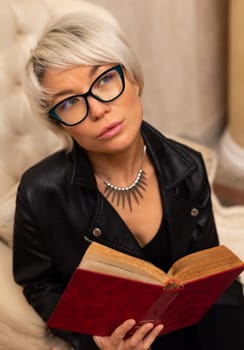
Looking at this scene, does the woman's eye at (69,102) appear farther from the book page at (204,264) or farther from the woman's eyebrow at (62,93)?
the book page at (204,264)

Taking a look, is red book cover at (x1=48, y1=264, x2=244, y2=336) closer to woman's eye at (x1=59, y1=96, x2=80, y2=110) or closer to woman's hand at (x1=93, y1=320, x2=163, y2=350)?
woman's hand at (x1=93, y1=320, x2=163, y2=350)

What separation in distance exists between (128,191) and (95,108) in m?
0.26

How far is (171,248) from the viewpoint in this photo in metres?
1.14

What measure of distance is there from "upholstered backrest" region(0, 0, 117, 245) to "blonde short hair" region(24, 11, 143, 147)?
46cm

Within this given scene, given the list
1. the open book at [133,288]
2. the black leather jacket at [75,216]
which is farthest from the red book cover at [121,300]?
the black leather jacket at [75,216]

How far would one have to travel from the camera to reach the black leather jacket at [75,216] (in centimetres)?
107

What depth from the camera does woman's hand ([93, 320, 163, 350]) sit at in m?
0.94

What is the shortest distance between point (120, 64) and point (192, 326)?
658 mm

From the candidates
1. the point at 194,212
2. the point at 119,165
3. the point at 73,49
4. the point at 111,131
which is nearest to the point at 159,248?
the point at 194,212

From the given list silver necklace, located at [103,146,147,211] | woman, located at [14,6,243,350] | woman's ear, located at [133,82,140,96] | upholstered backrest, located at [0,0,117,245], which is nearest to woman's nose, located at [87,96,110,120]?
woman, located at [14,6,243,350]

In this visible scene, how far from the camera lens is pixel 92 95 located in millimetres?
908

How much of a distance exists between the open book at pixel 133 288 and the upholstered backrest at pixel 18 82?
537 millimetres

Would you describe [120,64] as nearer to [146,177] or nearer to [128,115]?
[128,115]

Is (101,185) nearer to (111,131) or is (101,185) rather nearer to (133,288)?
(111,131)
